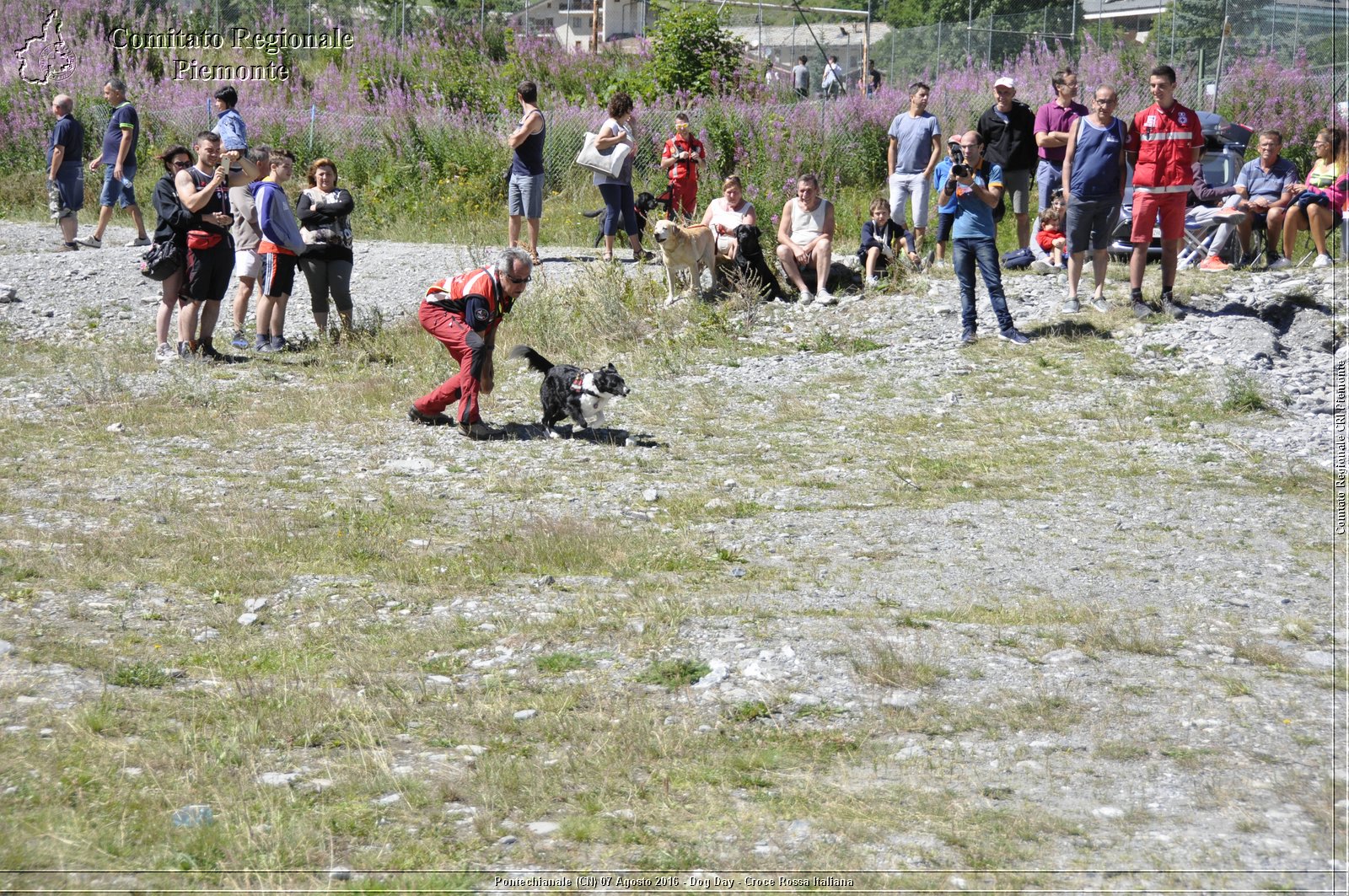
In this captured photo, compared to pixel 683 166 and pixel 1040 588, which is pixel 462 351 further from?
pixel 683 166

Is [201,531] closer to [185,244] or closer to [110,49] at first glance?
[185,244]

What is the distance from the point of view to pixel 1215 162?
49.8 ft

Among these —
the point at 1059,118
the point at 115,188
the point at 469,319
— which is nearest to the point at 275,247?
the point at 469,319

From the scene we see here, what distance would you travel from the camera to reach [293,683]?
5.21 m

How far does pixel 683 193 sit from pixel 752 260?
263 centimetres

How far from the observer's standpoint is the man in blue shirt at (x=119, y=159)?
15.8 m

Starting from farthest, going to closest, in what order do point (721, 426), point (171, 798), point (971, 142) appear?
point (971, 142), point (721, 426), point (171, 798)

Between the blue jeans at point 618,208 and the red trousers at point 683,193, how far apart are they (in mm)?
730

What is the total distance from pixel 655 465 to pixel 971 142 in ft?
14.1

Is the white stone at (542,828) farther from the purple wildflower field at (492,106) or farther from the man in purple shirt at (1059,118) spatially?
the purple wildflower field at (492,106)

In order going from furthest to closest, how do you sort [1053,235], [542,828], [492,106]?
[492,106] < [1053,235] < [542,828]

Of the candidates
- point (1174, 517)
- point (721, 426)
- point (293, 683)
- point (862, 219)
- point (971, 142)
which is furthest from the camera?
point (862, 219)

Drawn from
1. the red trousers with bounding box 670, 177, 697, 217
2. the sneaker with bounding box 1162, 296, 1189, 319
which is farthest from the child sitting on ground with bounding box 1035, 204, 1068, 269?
the red trousers with bounding box 670, 177, 697, 217

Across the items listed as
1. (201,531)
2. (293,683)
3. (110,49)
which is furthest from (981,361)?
(110,49)
